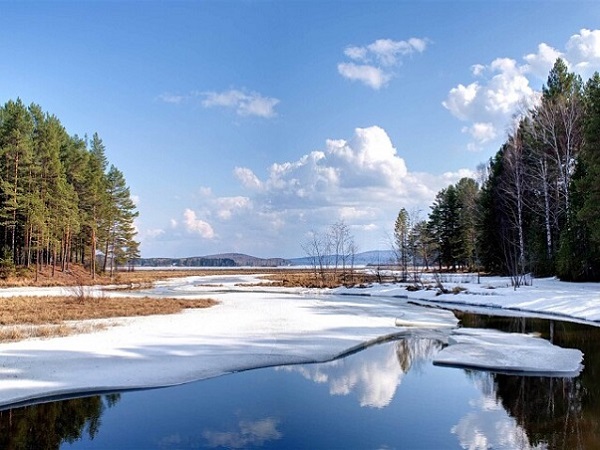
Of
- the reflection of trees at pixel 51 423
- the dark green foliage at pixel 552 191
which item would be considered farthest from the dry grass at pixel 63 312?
the dark green foliage at pixel 552 191

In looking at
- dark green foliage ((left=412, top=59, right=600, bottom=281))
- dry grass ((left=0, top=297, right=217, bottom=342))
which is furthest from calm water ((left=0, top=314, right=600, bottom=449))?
dark green foliage ((left=412, top=59, right=600, bottom=281))

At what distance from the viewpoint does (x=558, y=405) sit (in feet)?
26.5

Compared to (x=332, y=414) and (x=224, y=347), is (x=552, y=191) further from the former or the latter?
(x=332, y=414)

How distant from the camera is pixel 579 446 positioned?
20.4 feet

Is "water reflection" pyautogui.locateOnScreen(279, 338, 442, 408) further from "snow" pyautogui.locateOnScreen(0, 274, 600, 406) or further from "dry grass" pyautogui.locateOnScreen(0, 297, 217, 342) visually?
"dry grass" pyautogui.locateOnScreen(0, 297, 217, 342)

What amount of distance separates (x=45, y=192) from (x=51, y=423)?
3845cm

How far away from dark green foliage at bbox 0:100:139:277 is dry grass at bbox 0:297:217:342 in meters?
16.9

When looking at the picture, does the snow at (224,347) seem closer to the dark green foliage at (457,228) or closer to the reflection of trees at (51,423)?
the reflection of trees at (51,423)

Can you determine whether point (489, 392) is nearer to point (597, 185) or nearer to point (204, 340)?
point (204, 340)

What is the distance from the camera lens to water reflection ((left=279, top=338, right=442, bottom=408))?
8.89 metres

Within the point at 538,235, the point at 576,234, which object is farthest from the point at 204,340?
the point at 538,235

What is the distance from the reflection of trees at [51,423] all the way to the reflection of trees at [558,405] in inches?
266

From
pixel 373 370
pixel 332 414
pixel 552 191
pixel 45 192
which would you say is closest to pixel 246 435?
pixel 332 414

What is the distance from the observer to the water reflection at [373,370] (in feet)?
29.2
